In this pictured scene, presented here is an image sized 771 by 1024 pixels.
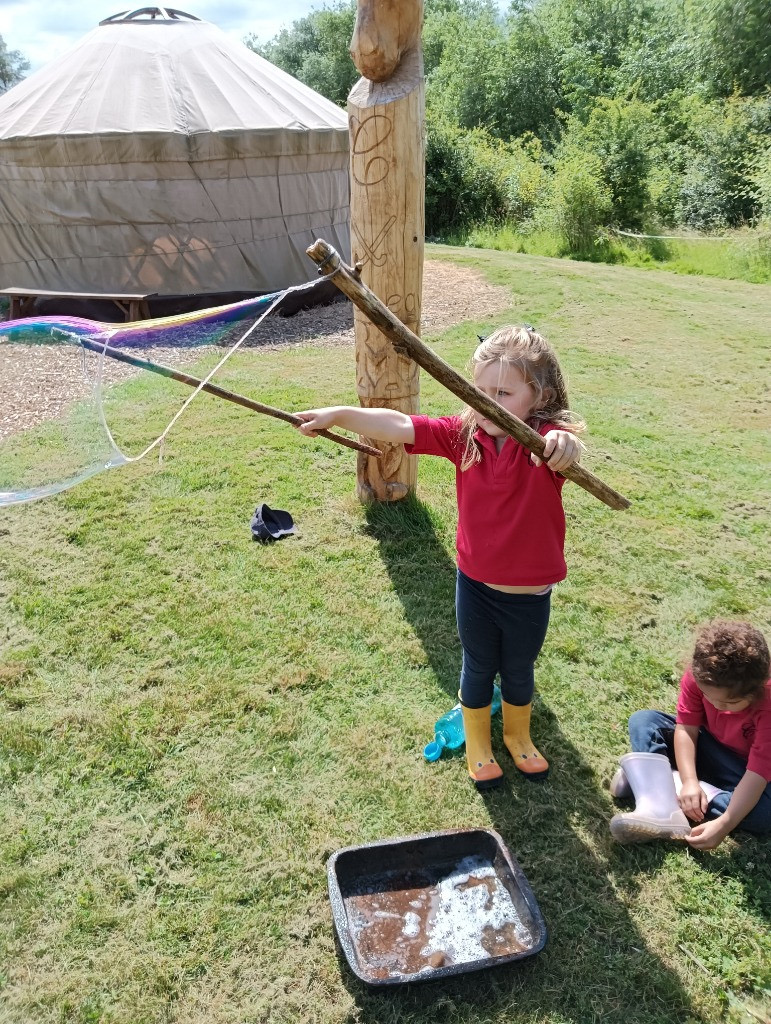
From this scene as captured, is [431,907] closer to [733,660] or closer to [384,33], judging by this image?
[733,660]

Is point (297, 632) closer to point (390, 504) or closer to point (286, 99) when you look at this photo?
point (390, 504)

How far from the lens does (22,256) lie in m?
11.1

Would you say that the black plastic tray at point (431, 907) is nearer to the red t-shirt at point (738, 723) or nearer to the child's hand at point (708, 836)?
the child's hand at point (708, 836)

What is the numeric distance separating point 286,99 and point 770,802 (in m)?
11.7

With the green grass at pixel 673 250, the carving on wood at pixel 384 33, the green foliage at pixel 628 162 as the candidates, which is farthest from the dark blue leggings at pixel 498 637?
the green foliage at pixel 628 162

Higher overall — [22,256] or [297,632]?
[22,256]

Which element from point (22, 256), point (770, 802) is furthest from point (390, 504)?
point (22, 256)

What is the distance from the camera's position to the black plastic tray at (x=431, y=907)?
237 centimetres

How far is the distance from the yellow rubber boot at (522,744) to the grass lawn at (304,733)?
0.06m

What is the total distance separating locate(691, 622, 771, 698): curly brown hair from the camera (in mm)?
2590

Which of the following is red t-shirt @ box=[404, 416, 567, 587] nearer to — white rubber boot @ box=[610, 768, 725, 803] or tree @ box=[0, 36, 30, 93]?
white rubber boot @ box=[610, 768, 725, 803]

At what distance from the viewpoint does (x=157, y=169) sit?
10.2m

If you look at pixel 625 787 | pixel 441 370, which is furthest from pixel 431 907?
pixel 441 370

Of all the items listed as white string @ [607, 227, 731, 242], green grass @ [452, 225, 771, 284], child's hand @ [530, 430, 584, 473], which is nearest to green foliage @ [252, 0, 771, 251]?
green grass @ [452, 225, 771, 284]
